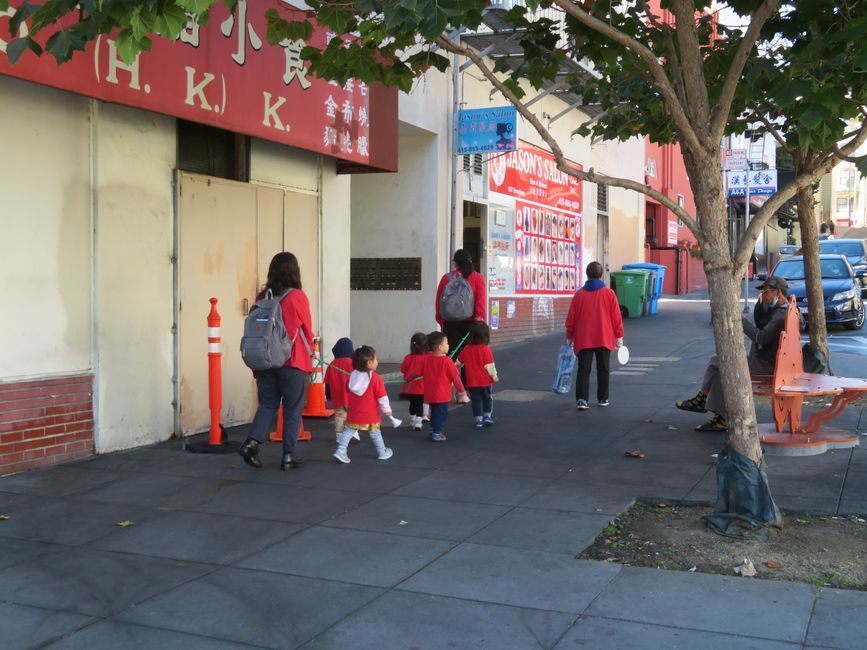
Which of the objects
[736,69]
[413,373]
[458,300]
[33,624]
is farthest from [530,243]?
[33,624]

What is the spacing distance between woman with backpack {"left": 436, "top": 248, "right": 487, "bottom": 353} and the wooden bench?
3395mm

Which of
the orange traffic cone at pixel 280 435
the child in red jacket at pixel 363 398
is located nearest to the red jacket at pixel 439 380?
the child in red jacket at pixel 363 398

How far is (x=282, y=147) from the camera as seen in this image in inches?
420

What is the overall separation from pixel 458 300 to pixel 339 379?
2.66 metres

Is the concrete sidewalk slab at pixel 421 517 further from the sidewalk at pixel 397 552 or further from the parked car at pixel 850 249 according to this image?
the parked car at pixel 850 249

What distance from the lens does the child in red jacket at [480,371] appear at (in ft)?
31.7

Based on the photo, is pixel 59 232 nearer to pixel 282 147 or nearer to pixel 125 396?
pixel 125 396

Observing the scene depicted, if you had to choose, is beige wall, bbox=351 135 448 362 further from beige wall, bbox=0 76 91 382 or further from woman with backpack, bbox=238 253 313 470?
beige wall, bbox=0 76 91 382

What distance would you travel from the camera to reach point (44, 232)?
25.4 ft

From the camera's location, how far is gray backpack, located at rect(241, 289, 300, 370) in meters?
7.60

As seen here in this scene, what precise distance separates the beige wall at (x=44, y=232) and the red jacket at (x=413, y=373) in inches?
117

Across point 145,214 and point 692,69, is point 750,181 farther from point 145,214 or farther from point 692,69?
point 692,69

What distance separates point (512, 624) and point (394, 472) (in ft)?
11.5

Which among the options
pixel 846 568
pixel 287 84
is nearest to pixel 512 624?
pixel 846 568
